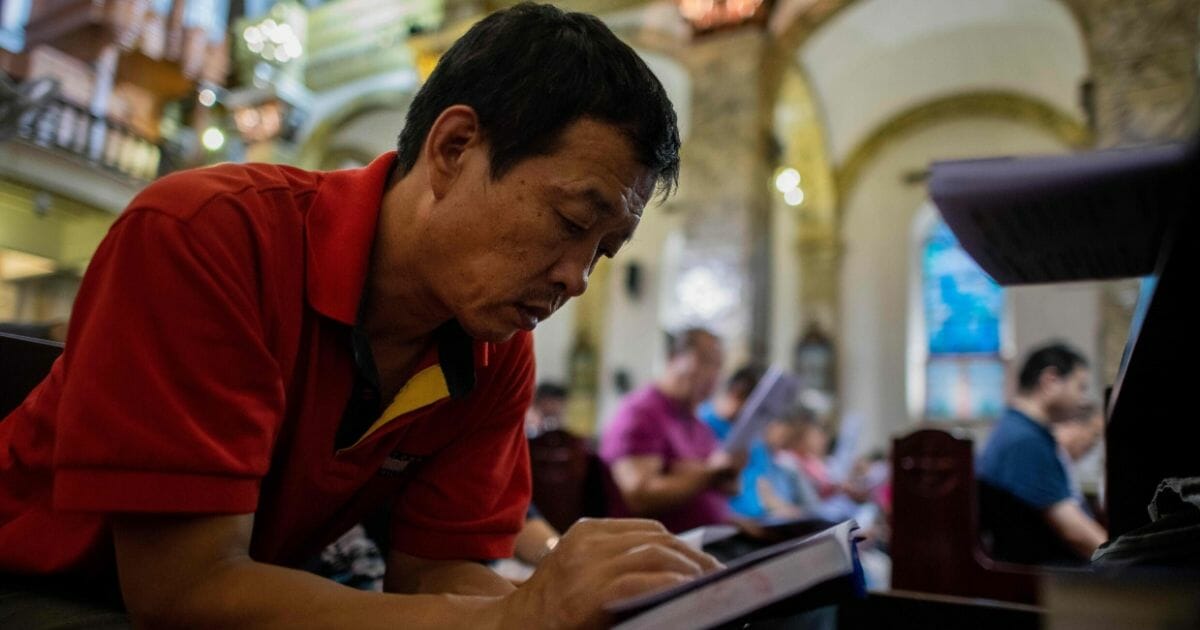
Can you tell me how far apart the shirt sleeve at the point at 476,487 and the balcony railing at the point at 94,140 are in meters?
3.81

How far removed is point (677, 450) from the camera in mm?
3350

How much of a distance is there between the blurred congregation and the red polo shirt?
0.14 m

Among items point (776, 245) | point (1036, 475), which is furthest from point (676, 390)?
point (776, 245)

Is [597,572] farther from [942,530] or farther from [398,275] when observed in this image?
[942,530]

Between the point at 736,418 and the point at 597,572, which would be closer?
the point at 597,572

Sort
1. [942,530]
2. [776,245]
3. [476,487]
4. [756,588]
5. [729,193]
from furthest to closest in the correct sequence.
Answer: [776,245], [729,193], [942,530], [476,487], [756,588]

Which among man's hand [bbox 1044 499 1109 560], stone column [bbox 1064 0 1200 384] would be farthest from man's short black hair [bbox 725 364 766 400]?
stone column [bbox 1064 0 1200 384]

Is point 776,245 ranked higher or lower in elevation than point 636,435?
higher

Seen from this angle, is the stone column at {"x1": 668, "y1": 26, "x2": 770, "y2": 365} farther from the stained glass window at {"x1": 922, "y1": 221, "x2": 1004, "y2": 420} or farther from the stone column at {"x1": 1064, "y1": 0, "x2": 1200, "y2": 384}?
the stained glass window at {"x1": 922, "y1": 221, "x2": 1004, "y2": 420}

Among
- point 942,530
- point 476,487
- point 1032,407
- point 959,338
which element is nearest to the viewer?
point 476,487

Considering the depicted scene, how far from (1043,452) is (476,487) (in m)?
2.59

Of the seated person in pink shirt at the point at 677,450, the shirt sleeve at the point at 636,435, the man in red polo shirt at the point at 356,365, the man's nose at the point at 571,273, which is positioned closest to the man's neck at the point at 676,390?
the seated person in pink shirt at the point at 677,450

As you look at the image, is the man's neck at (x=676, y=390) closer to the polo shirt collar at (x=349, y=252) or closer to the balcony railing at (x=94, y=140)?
the polo shirt collar at (x=349, y=252)

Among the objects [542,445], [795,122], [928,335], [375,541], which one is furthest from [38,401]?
[928,335]
